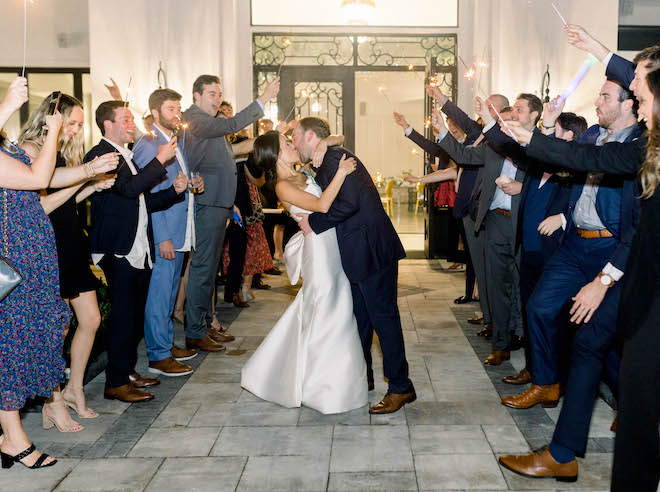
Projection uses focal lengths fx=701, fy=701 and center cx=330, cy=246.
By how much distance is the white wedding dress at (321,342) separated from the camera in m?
3.84

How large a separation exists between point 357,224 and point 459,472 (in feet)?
4.51

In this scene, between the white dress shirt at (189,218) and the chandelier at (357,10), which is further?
the chandelier at (357,10)

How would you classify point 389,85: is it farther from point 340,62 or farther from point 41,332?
point 41,332

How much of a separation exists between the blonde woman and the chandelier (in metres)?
6.25

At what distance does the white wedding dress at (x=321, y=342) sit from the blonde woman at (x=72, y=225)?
3.39 feet

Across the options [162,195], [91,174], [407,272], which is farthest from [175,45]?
[91,174]

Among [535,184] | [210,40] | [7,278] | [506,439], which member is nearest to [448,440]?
[506,439]

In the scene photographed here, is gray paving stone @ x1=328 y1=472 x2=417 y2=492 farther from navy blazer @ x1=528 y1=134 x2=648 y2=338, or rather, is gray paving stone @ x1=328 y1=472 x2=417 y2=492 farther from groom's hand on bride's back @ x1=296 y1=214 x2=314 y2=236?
groom's hand on bride's back @ x1=296 y1=214 x2=314 y2=236

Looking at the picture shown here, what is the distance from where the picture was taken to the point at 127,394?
4.03 metres

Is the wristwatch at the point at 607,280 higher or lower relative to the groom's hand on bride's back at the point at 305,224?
lower

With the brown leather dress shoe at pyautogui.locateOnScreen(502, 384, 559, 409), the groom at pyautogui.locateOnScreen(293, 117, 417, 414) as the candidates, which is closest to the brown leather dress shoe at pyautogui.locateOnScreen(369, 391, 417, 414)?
the groom at pyautogui.locateOnScreen(293, 117, 417, 414)

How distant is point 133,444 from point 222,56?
22.0 ft

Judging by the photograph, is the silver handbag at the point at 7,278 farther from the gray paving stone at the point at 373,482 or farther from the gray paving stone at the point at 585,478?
the gray paving stone at the point at 585,478

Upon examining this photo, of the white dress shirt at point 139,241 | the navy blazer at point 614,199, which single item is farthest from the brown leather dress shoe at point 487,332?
the white dress shirt at point 139,241
